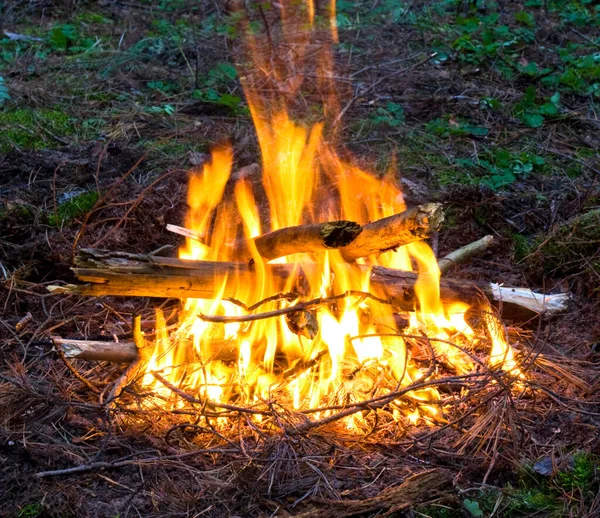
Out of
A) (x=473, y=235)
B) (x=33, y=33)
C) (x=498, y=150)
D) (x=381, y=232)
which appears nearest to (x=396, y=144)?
(x=498, y=150)

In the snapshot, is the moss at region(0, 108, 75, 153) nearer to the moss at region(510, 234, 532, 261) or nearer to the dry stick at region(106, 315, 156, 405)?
the dry stick at region(106, 315, 156, 405)

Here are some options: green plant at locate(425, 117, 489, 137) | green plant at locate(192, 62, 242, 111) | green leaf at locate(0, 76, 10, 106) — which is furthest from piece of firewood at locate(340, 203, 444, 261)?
green leaf at locate(0, 76, 10, 106)

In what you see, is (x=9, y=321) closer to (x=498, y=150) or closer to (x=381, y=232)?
(x=381, y=232)

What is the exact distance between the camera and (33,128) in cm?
532

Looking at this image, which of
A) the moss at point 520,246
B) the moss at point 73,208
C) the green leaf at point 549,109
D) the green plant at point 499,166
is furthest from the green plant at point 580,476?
the green leaf at point 549,109

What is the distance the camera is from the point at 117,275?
306cm

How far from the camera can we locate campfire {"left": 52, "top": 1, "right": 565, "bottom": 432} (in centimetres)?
297

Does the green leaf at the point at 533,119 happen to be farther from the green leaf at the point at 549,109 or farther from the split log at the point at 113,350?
the split log at the point at 113,350

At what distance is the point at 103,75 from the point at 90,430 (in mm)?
4448

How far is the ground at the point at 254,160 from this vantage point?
253 cm

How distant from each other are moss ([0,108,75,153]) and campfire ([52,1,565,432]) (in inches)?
78.8

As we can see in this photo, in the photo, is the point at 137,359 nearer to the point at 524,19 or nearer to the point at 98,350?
the point at 98,350

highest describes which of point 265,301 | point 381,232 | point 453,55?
point 381,232

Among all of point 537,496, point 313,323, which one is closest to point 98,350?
point 313,323
